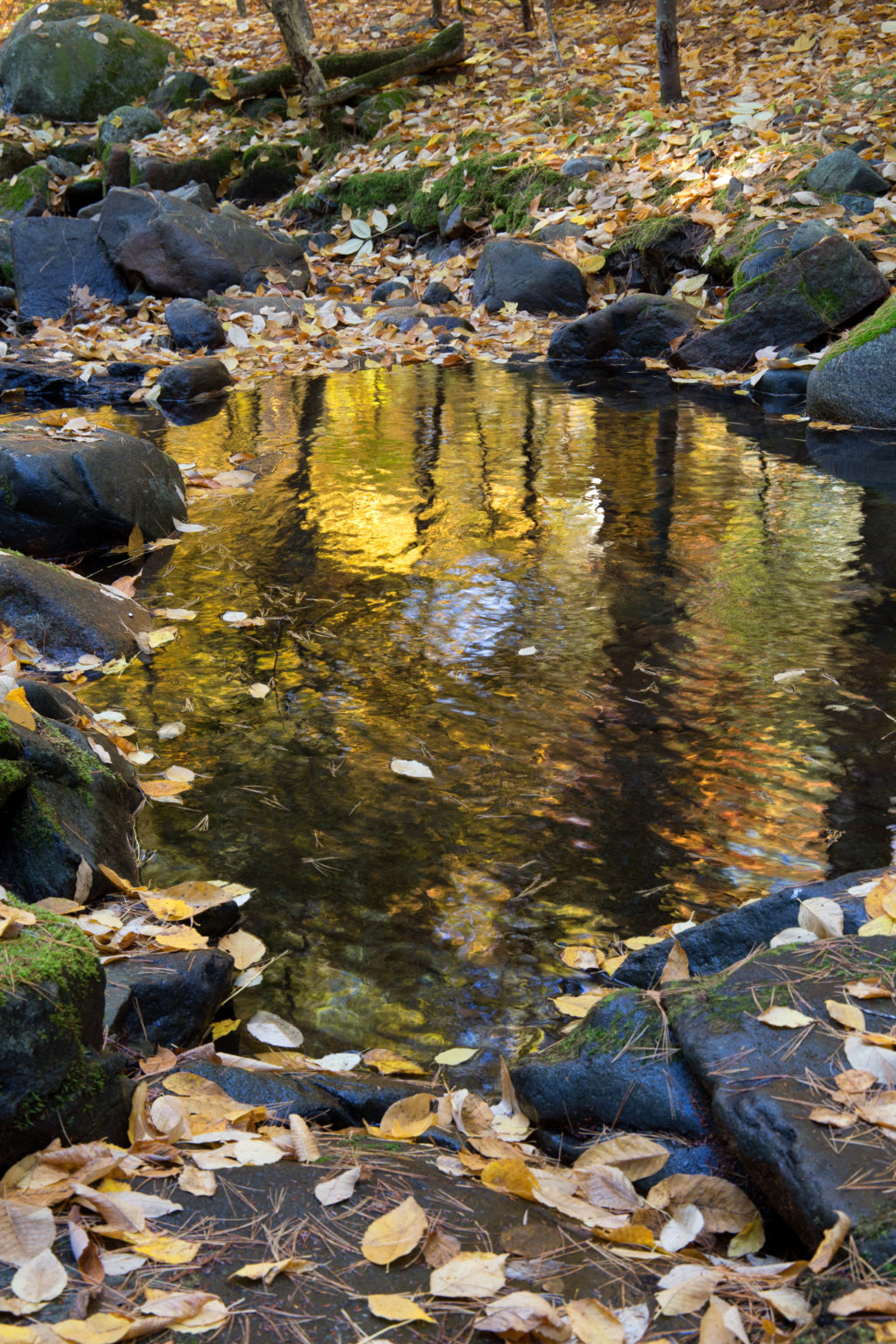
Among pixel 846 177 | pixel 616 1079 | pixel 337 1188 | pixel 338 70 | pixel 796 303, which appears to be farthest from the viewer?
pixel 338 70

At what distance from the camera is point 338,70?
54.3 ft

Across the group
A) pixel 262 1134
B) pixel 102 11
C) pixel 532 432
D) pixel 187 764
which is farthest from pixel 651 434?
pixel 102 11

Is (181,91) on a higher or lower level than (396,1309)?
higher

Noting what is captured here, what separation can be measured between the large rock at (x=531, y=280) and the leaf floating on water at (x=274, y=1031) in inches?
384

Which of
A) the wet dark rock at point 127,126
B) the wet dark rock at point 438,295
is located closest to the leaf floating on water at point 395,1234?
the wet dark rock at point 438,295

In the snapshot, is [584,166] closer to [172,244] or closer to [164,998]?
[172,244]

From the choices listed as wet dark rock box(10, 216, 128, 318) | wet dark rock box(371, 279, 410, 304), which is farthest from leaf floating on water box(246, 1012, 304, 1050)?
wet dark rock box(10, 216, 128, 318)

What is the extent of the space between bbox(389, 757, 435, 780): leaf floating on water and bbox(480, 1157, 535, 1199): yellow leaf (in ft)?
5.60

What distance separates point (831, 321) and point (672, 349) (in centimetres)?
141

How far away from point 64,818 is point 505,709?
165 centimetres

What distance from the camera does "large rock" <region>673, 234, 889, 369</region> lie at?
873 centimetres

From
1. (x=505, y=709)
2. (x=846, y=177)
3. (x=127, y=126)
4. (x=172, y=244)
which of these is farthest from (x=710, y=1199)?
(x=127, y=126)

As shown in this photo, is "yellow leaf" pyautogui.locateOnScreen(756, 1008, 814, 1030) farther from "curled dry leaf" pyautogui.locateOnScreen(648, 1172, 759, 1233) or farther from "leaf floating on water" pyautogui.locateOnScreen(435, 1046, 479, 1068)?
"leaf floating on water" pyautogui.locateOnScreen(435, 1046, 479, 1068)

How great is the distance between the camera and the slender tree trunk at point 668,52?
11.7 m
